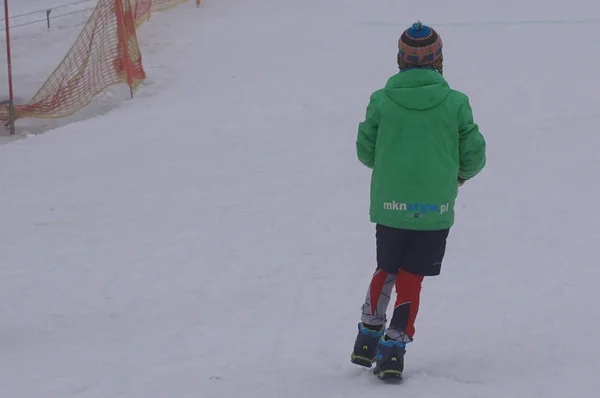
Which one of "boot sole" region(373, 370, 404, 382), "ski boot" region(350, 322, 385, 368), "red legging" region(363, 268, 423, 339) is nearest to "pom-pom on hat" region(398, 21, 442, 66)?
"red legging" region(363, 268, 423, 339)

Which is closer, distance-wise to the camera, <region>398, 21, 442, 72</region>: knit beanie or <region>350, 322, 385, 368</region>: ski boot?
<region>398, 21, 442, 72</region>: knit beanie

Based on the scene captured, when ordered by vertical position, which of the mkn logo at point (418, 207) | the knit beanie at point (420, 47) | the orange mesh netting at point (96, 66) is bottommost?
the orange mesh netting at point (96, 66)

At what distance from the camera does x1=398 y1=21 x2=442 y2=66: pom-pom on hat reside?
4.07 meters

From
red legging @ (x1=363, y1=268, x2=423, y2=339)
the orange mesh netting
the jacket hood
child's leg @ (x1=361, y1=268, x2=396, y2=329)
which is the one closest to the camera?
the jacket hood

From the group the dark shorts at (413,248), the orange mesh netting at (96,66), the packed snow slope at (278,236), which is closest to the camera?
the dark shorts at (413,248)

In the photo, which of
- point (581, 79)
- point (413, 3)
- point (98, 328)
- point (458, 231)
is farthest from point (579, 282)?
point (413, 3)

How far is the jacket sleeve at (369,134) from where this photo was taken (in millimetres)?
4113

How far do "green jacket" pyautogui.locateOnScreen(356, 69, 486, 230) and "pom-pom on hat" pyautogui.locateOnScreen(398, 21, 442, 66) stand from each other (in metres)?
0.05

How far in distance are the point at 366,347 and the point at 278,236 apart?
3231 mm

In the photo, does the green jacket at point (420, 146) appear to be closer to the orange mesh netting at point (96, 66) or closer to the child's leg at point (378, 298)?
the child's leg at point (378, 298)

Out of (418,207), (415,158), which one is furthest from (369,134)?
(418,207)

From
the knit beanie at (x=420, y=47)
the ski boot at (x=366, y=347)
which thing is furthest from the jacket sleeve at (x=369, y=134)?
the ski boot at (x=366, y=347)

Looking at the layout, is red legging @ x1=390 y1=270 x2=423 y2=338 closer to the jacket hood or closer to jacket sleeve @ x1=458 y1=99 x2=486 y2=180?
jacket sleeve @ x1=458 y1=99 x2=486 y2=180

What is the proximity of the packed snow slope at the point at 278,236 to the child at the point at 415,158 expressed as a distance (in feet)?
1.82
